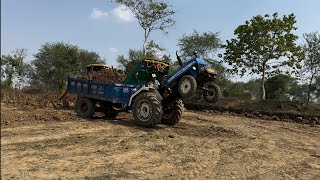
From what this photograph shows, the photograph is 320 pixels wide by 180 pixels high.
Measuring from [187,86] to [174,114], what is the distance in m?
2.09

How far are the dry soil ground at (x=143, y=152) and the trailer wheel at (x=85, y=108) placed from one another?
177 cm

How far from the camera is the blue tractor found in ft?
35.2

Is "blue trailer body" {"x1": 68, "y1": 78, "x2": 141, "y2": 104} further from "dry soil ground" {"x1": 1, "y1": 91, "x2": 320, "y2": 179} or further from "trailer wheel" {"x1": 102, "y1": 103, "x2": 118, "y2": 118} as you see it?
"dry soil ground" {"x1": 1, "y1": 91, "x2": 320, "y2": 179}

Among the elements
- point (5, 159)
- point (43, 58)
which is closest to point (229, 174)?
point (5, 159)

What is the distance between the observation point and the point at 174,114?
40.2 ft

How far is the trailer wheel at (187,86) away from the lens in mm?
10227

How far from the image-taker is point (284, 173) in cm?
Result: 674

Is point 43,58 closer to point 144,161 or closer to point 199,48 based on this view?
point 199,48

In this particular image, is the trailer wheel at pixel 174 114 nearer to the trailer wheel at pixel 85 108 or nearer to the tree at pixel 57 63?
the trailer wheel at pixel 85 108

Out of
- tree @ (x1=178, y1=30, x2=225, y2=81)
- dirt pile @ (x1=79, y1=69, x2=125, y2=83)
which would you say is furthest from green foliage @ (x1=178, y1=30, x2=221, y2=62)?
dirt pile @ (x1=79, y1=69, x2=125, y2=83)

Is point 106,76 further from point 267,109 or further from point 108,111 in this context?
point 267,109

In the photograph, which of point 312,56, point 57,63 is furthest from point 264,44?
point 57,63

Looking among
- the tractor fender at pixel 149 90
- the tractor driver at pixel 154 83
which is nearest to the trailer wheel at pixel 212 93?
the tractor fender at pixel 149 90

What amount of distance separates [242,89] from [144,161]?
4382 centimetres
